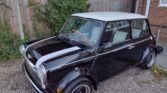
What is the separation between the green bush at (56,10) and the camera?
5094 mm

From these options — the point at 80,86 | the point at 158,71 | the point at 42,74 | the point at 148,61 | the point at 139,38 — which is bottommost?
the point at 158,71

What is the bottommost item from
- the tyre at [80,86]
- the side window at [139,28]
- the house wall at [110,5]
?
the tyre at [80,86]

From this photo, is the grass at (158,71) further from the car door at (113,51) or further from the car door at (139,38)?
the car door at (113,51)

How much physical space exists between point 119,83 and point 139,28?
140 centimetres

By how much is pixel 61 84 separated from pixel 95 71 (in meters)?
0.74

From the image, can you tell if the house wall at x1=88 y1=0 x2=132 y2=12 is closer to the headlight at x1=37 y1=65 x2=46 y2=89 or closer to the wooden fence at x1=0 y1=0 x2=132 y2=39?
the wooden fence at x1=0 y1=0 x2=132 y2=39

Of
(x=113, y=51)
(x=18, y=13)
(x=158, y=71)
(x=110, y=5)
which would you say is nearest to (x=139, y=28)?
(x=113, y=51)

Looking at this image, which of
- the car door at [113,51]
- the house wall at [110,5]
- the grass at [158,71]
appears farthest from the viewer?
the house wall at [110,5]

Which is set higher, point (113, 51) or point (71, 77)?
point (113, 51)

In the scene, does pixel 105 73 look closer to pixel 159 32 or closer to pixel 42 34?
pixel 42 34

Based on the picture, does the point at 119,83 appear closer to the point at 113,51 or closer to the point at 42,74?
the point at 113,51

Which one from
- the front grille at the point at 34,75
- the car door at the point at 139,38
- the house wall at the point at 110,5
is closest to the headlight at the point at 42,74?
the front grille at the point at 34,75

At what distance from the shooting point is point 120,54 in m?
3.37

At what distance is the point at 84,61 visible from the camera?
276 cm
